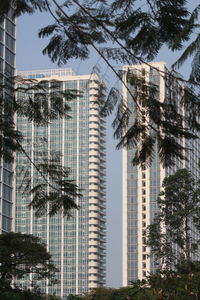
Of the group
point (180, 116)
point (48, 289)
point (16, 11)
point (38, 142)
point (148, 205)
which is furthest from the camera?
point (48, 289)

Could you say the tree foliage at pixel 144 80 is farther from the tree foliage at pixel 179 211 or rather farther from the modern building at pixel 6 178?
the modern building at pixel 6 178

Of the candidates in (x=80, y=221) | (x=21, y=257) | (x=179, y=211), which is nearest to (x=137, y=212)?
(x=80, y=221)

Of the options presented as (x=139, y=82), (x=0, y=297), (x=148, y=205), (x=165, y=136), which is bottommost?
(x=0, y=297)

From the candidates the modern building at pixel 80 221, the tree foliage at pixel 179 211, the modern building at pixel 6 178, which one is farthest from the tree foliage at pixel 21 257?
the modern building at pixel 80 221

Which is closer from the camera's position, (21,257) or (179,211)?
(179,211)

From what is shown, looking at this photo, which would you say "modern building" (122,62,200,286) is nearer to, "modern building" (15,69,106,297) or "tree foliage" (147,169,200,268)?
"modern building" (15,69,106,297)

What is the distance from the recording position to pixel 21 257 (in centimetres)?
3753

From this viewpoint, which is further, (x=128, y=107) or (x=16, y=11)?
(x=16, y=11)

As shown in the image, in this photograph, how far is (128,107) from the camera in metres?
6.73

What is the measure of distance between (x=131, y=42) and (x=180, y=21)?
0.41 meters

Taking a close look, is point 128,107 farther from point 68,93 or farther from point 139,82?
A: point 68,93

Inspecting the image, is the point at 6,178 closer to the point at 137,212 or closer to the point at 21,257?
the point at 21,257

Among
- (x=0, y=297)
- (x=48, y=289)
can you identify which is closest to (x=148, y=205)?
(x=48, y=289)

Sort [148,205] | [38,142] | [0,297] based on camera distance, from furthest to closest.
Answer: [148,205]
[0,297]
[38,142]
